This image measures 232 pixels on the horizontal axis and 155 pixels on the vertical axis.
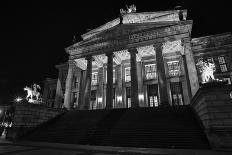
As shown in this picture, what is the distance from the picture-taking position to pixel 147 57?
29.1 metres

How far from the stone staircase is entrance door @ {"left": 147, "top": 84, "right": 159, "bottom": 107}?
8395mm

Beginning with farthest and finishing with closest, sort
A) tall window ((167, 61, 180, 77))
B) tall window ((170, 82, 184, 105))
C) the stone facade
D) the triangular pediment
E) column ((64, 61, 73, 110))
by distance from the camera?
the stone facade
tall window ((167, 61, 180, 77))
column ((64, 61, 73, 110))
the triangular pediment
tall window ((170, 82, 184, 105))

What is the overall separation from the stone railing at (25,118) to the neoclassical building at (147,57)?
22.0ft

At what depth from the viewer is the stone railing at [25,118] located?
657 inches

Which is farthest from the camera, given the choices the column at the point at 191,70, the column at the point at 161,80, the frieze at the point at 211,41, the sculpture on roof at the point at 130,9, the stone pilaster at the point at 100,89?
the sculpture on roof at the point at 130,9

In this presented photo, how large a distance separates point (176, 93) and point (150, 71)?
18.7ft

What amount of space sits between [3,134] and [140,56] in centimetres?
2190

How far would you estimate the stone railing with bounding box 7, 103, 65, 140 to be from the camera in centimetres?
1669

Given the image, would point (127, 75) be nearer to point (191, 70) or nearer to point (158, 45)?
point (158, 45)

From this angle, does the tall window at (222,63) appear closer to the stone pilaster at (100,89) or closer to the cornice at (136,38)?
the cornice at (136,38)

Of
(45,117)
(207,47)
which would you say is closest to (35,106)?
(45,117)

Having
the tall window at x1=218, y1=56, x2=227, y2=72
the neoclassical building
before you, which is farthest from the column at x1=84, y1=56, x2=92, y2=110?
the tall window at x1=218, y1=56, x2=227, y2=72

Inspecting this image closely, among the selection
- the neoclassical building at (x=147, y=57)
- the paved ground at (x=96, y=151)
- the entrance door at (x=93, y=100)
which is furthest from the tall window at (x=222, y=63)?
the entrance door at (x=93, y=100)

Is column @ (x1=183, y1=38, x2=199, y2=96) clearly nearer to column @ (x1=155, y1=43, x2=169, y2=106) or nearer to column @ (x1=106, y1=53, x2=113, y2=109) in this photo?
column @ (x1=155, y1=43, x2=169, y2=106)
